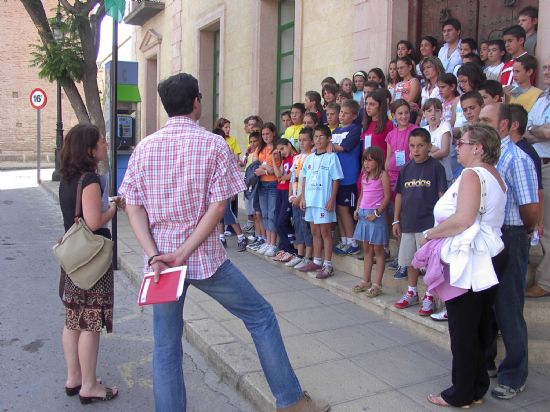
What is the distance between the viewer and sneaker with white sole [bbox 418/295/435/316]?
15.2 feet

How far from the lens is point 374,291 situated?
529cm

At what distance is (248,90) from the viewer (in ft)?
39.3

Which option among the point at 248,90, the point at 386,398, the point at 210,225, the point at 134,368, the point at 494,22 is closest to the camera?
the point at 210,225

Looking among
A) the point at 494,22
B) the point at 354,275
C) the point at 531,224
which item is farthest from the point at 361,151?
the point at 531,224

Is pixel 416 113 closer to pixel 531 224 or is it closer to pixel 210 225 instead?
pixel 531 224

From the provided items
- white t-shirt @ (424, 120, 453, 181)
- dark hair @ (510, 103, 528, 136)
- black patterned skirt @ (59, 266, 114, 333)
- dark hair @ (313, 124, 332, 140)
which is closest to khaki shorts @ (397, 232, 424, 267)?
white t-shirt @ (424, 120, 453, 181)

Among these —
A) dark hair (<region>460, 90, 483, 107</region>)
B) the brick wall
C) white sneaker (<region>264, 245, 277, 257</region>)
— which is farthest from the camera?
the brick wall

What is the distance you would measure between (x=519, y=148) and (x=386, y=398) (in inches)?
74.9

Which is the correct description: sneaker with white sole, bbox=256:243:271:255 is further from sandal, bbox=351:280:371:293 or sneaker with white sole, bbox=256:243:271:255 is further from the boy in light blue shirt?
sandal, bbox=351:280:371:293

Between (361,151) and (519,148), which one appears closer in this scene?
(519,148)

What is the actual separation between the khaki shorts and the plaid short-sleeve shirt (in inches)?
93.7

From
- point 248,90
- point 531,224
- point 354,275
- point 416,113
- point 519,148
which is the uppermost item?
point 248,90

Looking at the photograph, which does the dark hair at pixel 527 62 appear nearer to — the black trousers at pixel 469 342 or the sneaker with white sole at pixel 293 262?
the black trousers at pixel 469 342

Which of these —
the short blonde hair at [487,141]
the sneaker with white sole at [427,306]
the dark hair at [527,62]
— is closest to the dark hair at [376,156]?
the sneaker with white sole at [427,306]
